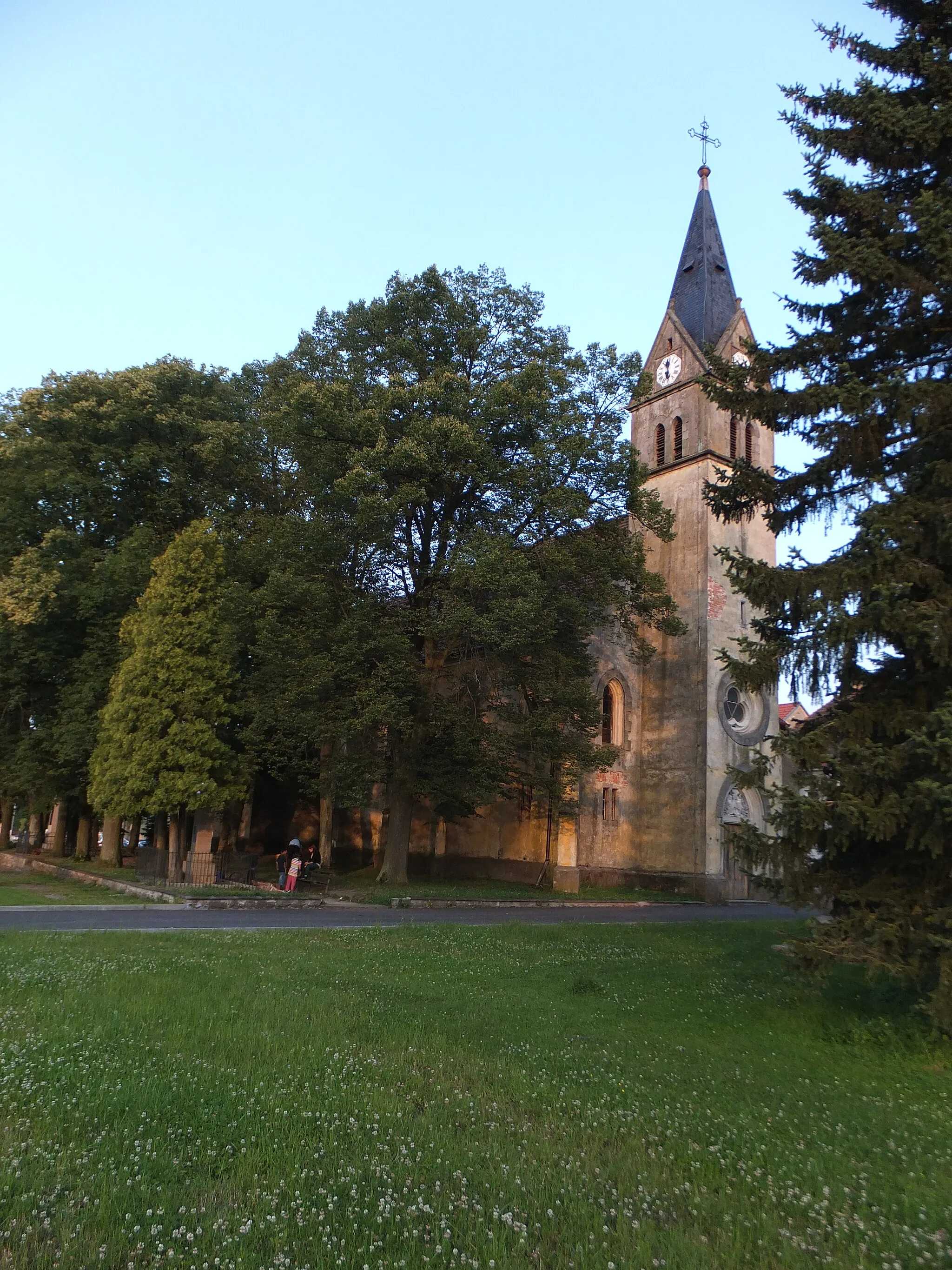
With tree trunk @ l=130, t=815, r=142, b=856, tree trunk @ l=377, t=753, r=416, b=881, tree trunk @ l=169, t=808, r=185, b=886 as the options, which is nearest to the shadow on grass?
tree trunk @ l=377, t=753, r=416, b=881

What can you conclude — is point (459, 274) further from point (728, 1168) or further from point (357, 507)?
point (728, 1168)

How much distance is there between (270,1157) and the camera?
15.0 feet

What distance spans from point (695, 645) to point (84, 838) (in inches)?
1018

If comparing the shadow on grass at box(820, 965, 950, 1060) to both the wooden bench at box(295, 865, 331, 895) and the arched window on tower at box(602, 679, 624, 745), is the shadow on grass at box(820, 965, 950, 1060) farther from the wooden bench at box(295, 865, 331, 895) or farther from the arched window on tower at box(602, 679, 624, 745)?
the arched window on tower at box(602, 679, 624, 745)

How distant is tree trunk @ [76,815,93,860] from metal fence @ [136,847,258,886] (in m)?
9.57

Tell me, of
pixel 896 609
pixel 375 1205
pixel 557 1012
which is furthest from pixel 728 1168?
pixel 896 609

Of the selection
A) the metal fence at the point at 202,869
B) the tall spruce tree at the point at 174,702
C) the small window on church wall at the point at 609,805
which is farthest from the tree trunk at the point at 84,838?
the small window on church wall at the point at 609,805

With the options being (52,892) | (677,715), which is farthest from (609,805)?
(52,892)

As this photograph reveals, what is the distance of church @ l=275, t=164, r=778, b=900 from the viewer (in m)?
33.9

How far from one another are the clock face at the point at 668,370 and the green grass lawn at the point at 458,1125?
32980 millimetres

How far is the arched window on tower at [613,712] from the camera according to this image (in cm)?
3703

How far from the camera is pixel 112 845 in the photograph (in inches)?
1247

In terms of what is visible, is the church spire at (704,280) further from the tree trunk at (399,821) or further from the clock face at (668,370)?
the tree trunk at (399,821)

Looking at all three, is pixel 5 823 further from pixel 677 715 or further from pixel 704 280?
pixel 704 280
